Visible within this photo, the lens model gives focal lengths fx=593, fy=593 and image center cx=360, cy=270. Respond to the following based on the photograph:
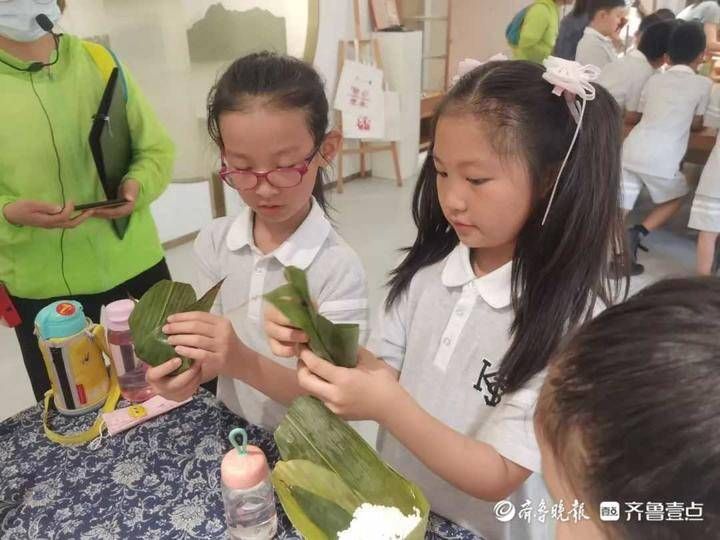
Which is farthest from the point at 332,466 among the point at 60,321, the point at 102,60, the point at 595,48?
the point at 595,48

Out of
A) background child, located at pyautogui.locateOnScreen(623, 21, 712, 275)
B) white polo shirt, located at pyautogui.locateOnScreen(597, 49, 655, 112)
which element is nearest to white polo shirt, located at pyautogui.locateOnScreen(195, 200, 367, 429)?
background child, located at pyautogui.locateOnScreen(623, 21, 712, 275)

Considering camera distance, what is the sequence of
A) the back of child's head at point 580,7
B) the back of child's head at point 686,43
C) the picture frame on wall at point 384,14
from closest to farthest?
1. the back of child's head at point 686,43
2. the back of child's head at point 580,7
3. the picture frame on wall at point 384,14

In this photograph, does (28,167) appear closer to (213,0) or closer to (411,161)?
(213,0)

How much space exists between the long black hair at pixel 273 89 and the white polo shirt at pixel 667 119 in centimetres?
236

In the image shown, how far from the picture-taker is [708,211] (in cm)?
275

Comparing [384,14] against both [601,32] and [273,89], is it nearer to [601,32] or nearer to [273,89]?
[601,32]

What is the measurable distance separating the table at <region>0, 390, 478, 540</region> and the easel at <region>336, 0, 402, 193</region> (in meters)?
3.18

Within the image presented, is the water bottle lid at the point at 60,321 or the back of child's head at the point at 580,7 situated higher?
the back of child's head at the point at 580,7

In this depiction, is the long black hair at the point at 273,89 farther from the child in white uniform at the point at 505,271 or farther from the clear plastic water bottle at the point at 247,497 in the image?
the clear plastic water bottle at the point at 247,497

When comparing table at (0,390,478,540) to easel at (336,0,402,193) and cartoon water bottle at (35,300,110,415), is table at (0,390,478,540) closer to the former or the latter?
cartoon water bottle at (35,300,110,415)

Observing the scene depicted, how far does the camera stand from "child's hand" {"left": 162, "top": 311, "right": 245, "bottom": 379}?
78 centimetres

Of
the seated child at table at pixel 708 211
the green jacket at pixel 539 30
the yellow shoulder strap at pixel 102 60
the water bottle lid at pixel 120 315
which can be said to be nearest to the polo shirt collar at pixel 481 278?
the water bottle lid at pixel 120 315

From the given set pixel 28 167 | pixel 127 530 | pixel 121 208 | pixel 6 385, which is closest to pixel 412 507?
pixel 127 530

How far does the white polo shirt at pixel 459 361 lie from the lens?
823 mm
